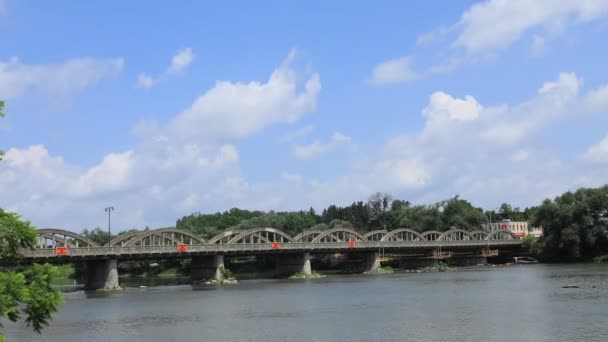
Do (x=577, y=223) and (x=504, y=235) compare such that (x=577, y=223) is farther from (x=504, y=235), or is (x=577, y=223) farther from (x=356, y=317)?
(x=356, y=317)

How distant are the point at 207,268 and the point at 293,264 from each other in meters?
16.7

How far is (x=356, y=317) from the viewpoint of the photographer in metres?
44.1

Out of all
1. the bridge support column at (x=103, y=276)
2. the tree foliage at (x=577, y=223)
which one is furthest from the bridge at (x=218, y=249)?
the tree foliage at (x=577, y=223)

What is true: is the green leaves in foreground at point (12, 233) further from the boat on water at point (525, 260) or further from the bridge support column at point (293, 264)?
the boat on water at point (525, 260)

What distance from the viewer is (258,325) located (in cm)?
4178

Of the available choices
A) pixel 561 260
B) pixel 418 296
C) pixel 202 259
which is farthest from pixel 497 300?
pixel 561 260

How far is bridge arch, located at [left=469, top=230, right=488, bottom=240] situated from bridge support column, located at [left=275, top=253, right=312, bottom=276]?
1795 inches

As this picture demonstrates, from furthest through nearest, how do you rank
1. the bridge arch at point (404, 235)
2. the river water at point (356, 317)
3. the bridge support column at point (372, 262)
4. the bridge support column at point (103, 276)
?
the bridge arch at point (404, 235) < the bridge support column at point (372, 262) < the bridge support column at point (103, 276) < the river water at point (356, 317)

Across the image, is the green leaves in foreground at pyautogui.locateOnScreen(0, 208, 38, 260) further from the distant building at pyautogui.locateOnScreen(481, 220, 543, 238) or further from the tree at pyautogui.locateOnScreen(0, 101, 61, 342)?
the distant building at pyautogui.locateOnScreen(481, 220, 543, 238)

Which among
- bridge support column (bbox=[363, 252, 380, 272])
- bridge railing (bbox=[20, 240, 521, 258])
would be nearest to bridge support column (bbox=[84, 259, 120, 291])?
bridge railing (bbox=[20, 240, 521, 258])

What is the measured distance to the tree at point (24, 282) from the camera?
59.4 ft

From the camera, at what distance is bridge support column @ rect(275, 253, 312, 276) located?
110350 millimetres

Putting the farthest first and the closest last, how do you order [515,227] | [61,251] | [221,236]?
1. [515,227]
2. [221,236]
3. [61,251]

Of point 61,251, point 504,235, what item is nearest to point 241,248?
point 61,251
